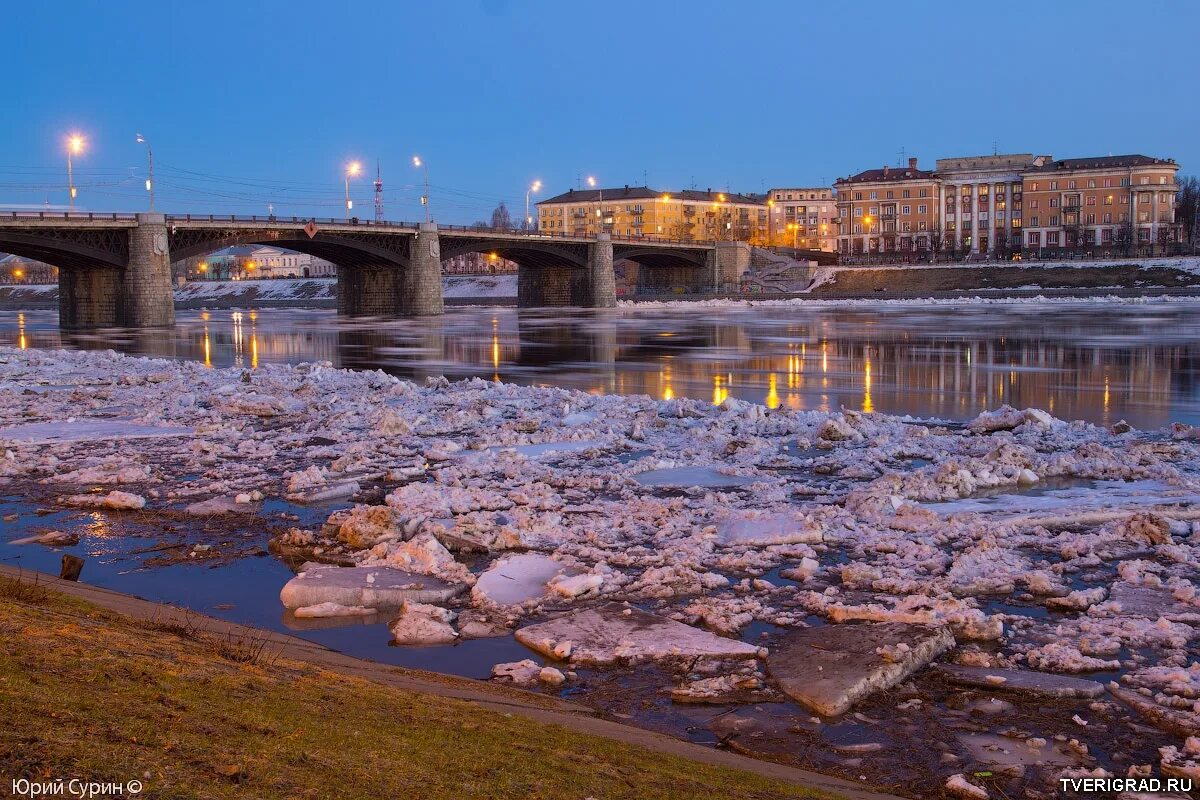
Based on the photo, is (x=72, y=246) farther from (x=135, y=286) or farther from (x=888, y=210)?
(x=888, y=210)

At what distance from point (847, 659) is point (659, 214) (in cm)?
18267

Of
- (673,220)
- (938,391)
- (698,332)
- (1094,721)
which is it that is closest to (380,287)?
(698,332)

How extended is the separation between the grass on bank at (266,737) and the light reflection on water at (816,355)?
16006mm

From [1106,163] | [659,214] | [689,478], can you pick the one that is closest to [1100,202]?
[1106,163]

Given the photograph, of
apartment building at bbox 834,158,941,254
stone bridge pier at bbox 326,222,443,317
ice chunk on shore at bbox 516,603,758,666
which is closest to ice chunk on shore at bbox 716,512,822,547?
ice chunk on shore at bbox 516,603,758,666

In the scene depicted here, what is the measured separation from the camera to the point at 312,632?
7.72m

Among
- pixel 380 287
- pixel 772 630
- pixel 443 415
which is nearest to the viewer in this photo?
pixel 772 630

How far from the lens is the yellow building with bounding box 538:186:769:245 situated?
18625 centimetres

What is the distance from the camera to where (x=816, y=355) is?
117ft

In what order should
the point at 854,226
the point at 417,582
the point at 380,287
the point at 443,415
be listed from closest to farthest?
the point at 417,582 < the point at 443,415 < the point at 380,287 < the point at 854,226

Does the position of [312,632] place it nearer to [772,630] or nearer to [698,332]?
[772,630]

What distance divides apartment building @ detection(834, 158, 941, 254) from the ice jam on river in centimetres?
14308

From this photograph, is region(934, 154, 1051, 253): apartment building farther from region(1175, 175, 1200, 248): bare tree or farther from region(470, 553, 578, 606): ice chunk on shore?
region(470, 553, 578, 606): ice chunk on shore

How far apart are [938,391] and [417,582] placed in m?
17.8
